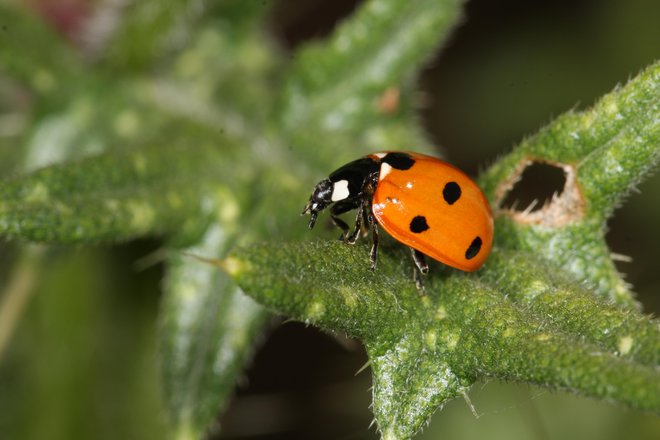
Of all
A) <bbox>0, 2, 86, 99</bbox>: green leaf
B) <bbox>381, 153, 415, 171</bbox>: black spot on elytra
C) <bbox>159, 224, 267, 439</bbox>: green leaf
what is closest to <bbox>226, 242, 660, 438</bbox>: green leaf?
<bbox>381, 153, 415, 171</bbox>: black spot on elytra

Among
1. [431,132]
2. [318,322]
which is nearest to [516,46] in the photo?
[431,132]

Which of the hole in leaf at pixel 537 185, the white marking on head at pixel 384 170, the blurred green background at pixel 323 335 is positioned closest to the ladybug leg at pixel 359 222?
the white marking on head at pixel 384 170

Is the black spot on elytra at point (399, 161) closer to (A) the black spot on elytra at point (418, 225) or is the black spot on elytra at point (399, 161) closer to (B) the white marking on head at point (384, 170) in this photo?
(B) the white marking on head at point (384, 170)

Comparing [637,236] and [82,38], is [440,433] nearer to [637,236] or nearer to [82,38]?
[637,236]

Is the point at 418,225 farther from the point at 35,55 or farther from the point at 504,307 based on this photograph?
the point at 35,55

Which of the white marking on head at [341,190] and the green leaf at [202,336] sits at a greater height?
the white marking on head at [341,190]
